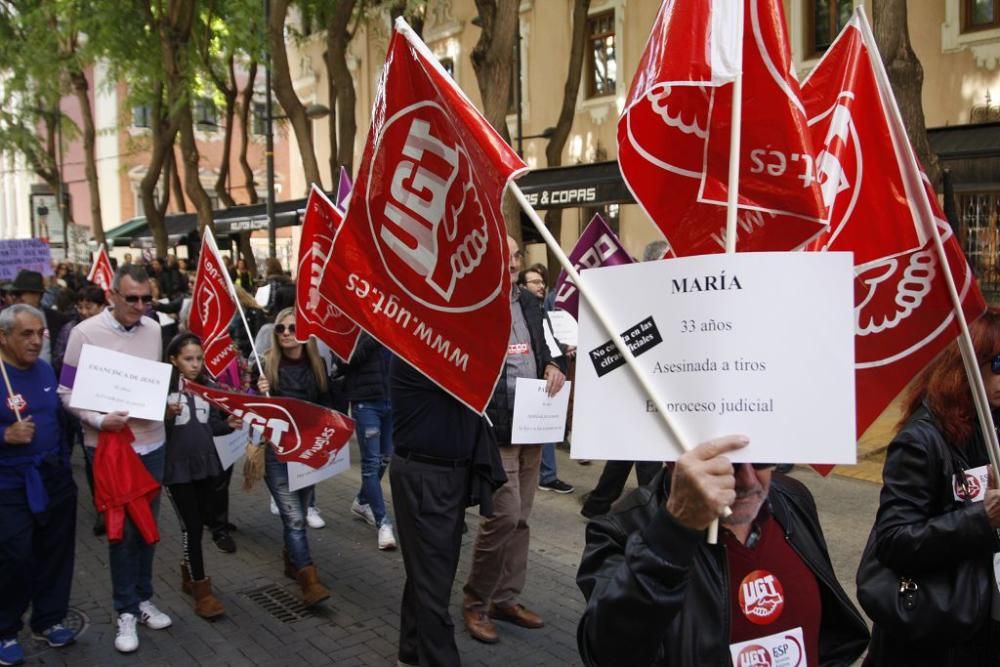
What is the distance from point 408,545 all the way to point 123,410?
1.87m

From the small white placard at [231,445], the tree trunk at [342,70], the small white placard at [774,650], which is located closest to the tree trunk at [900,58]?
the small white placard at [231,445]

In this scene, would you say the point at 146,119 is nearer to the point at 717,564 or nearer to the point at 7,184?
the point at 7,184

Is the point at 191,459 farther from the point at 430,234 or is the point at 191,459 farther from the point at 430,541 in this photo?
the point at 430,234

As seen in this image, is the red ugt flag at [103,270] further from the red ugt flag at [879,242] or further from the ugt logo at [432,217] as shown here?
A: the red ugt flag at [879,242]

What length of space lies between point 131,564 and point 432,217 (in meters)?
3.16

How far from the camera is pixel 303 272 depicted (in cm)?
636

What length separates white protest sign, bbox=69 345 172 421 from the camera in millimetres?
4879

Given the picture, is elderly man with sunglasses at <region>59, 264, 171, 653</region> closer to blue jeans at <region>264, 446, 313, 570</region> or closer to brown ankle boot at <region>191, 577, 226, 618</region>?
brown ankle boot at <region>191, 577, 226, 618</region>

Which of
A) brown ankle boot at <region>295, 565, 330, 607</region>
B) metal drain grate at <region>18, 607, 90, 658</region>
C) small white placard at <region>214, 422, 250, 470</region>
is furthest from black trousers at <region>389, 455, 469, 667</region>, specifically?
Answer: metal drain grate at <region>18, 607, 90, 658</region>

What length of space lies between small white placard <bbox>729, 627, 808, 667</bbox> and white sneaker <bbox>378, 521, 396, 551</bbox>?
15.8 feet

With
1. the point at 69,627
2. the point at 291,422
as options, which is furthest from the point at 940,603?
the point at 69,627

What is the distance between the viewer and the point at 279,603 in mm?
5762

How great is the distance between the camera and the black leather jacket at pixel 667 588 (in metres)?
1.80

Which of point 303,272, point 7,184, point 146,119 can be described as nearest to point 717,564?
point 303,272
